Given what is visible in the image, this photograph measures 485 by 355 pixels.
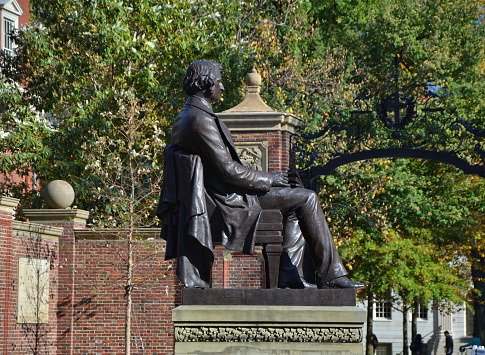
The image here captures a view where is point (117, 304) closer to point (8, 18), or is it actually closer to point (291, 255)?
point (291, 255)

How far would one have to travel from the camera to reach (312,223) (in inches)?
291

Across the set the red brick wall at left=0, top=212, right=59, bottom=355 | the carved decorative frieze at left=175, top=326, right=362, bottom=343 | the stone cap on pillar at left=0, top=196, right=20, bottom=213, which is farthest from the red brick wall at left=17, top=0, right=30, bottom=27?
the carved decorative frieze at left=175, top=326, right=362, bottom=343

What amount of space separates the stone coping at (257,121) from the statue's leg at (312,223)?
236 inches

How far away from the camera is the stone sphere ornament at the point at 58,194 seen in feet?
52.3

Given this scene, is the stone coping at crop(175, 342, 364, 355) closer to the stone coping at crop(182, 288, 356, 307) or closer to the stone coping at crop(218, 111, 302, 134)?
the stone coping at crop(182, 288, 356, 307)

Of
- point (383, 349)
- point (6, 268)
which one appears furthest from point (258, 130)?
point (383, 349)

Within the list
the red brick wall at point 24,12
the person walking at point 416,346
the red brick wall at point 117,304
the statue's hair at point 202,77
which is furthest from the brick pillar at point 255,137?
the person walking at point 416,346

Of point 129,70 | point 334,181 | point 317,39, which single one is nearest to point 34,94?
point 129,70

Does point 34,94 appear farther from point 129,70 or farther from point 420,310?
point 420,310

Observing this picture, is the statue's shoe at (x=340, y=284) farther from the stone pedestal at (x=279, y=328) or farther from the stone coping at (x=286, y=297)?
the stone pedestal at (x=279, y=328)

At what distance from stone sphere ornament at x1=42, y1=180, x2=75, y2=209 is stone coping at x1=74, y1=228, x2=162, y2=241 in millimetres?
572

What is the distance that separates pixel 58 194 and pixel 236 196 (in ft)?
30.3

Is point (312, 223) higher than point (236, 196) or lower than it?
lower

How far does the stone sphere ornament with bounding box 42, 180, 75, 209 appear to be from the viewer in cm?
1593
